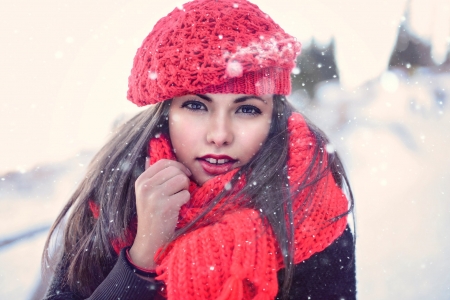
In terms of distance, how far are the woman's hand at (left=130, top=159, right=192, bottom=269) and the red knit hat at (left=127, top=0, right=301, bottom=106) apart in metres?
0.18

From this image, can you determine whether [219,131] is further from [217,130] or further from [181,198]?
[181,198]

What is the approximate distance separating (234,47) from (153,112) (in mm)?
313

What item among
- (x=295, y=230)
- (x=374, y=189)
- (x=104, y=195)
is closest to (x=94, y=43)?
(x=104, y=195)

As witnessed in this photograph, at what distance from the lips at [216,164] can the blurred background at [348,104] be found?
64 centimetres

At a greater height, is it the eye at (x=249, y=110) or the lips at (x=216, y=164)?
the eye at (x=249, y=110)

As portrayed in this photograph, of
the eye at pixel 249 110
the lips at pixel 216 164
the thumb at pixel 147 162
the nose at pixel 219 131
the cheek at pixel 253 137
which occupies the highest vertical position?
the eye at pixel 249 110

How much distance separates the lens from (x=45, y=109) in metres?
A: 1.41

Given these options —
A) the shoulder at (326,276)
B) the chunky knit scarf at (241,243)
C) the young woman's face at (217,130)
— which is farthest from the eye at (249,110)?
the shoulder at (326,276)

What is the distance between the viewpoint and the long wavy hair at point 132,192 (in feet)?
2.50

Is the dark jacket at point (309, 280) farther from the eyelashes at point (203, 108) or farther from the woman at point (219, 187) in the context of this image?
the eyelashes at point (203, 108)

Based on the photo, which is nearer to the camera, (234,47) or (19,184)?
(234,47)

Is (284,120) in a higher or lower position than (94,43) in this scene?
lower

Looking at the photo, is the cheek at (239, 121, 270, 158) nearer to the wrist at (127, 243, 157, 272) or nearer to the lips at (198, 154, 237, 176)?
the lips at (198, 154, 237, 176)

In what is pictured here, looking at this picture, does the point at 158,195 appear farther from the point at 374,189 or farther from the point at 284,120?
the point at 374,189
